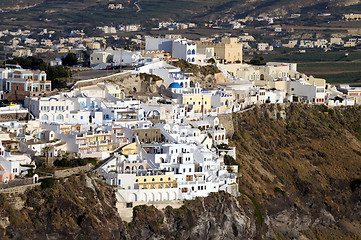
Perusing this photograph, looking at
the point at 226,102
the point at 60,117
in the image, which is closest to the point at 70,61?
the point at 226,102

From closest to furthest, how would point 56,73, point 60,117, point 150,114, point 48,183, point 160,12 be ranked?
point 48,183 < point 60,117 < point 150,114 < point 56,73 < point 160,12

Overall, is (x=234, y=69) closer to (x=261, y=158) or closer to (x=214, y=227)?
(x=261, y=158)

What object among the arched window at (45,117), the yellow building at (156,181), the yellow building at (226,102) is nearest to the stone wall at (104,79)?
the yellow building at (226,102)

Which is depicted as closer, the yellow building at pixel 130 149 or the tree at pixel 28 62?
the yellow building at pixel 130 149

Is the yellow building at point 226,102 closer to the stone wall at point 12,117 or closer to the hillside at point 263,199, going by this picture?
the hillside at point 263,199

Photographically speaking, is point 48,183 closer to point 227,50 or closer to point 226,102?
point 226,102

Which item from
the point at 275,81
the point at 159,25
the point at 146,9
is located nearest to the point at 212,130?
the point at 275,81

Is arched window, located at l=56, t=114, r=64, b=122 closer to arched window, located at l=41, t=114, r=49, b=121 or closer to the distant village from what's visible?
the distant village
